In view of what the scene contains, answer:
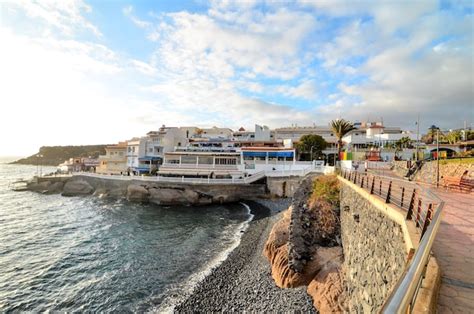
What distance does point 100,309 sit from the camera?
11555 millimetres

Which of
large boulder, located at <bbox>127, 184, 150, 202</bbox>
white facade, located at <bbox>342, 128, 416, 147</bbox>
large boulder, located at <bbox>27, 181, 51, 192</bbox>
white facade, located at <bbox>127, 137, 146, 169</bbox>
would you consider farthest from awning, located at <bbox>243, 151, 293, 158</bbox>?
large boulder, located at <bbox>27, 181, 51, 192</bbox>

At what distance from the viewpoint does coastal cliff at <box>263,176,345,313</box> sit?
33.1ft

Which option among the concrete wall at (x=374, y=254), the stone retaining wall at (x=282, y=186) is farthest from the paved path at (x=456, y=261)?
the stone retaining wall at (x=282, y=186)

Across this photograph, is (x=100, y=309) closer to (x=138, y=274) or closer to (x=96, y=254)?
(x=138, y=274)

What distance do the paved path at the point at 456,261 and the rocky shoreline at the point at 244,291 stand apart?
5780mm

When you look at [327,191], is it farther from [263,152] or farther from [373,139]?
[373,139]

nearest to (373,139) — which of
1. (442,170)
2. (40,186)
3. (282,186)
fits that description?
(282,186)

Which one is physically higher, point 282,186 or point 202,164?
point 202,164

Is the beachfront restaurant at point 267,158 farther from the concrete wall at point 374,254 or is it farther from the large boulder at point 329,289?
the concrete wall at point 374,254

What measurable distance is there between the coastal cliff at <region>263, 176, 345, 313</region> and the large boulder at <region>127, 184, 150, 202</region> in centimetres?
2561

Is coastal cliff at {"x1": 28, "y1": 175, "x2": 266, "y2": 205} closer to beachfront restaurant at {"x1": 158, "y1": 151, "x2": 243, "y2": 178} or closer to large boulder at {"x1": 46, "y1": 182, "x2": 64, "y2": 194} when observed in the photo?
beachfront restaurant at {"x1": 158, "y1": 151, "x2": 243, "y2": 178}

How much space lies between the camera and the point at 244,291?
11.8 m

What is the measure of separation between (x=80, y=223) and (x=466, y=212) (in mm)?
31103

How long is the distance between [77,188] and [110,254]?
34.1 metres
